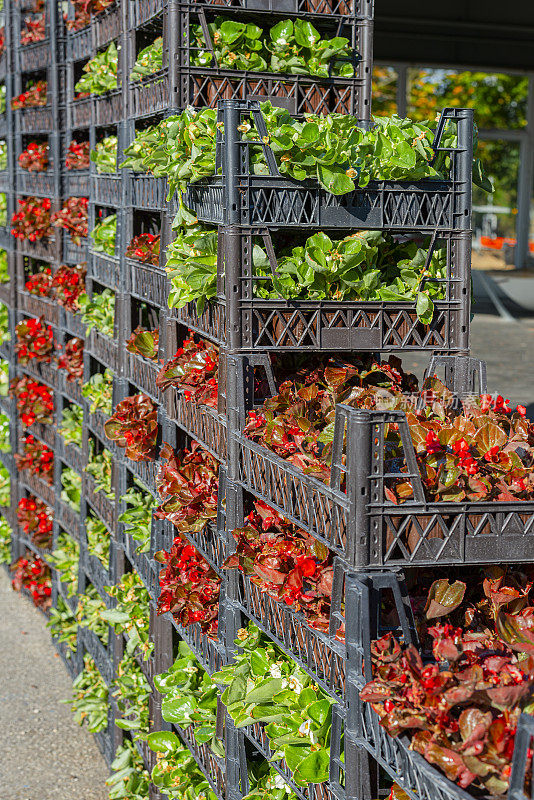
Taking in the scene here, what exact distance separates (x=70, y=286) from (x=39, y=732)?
123 inches

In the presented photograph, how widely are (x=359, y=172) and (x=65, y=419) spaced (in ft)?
16.8

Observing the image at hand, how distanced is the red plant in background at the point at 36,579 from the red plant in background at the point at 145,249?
4551 millimetres

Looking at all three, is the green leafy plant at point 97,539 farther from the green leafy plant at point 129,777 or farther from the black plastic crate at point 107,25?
the black plastic crate at point 107,25

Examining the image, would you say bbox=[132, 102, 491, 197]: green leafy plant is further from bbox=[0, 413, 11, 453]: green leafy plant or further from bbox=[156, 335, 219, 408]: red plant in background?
bbox=[0, 413, 11, 453]: green leafy plant

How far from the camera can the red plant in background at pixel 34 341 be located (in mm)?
8969

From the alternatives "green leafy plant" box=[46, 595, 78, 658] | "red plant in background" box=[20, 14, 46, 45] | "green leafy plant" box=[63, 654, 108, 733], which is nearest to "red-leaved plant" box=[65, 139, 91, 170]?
"red plant in background" box=[20, 14, 46, 45]

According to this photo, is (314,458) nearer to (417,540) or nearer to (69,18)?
(417,540)

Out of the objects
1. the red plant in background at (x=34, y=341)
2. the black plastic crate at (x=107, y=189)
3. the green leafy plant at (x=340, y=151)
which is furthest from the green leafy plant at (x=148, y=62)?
the red plant in background at (x=34, y=341)

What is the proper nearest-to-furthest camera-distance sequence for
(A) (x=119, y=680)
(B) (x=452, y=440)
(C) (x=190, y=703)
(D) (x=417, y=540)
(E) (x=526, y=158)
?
1. (D) (x=417, y=540)
2. (B) (x=452, y=440)
3. (C) (x=190, y=703)
4. (A) (x=119, y=680)
5. (E) (x=526, y=158)

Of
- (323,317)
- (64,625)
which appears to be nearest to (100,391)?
(64,625)

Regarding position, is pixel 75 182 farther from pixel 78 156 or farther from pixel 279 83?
pixel 279 83

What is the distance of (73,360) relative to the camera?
780cm

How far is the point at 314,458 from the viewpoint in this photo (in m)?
3.30

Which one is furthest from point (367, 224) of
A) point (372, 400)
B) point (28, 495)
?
point (28, 495)
